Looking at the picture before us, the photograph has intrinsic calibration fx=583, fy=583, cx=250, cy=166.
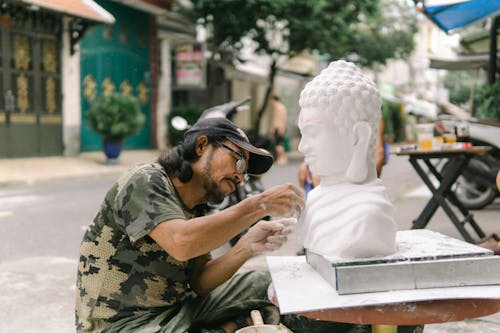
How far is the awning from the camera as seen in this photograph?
10.7m

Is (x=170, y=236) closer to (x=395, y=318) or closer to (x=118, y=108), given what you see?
(x=395, y=318)

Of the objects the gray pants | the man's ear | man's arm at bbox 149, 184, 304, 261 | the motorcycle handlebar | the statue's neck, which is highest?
the motorcycle handlebar

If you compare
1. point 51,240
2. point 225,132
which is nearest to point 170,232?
point 225,132

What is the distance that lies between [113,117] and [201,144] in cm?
984

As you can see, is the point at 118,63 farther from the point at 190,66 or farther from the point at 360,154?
the point at 360,154

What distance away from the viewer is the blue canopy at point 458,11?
6.76 meters

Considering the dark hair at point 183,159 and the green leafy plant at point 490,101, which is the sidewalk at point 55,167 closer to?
the green leafy plant at point 490,101

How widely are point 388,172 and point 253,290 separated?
416 inches

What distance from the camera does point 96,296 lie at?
222 cm

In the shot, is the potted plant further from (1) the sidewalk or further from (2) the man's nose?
(2) the man's nose

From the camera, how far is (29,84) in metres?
11.9

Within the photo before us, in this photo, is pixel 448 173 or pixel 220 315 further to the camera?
pixel 448 173

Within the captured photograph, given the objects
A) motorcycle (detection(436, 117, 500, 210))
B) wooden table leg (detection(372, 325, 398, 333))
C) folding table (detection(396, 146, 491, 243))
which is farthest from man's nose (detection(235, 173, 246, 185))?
motorcycle (detection(436, 117, 500, 210))

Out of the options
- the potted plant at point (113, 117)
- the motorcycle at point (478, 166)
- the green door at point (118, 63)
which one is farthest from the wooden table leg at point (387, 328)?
the green door at point (118, 63)
